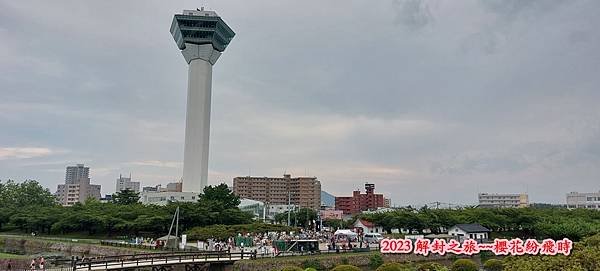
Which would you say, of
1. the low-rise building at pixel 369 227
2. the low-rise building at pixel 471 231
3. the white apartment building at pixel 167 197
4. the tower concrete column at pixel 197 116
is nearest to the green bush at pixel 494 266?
the low-rise building at pixel 471 231

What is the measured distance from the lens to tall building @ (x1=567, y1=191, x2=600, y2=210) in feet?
578

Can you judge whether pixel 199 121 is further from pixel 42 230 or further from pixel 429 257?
pixel 429 257

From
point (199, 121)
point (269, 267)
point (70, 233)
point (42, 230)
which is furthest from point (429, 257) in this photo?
point (199, 121)

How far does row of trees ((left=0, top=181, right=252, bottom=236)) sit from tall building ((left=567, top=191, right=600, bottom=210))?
468 feet

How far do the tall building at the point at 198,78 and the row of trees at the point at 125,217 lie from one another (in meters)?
36.0

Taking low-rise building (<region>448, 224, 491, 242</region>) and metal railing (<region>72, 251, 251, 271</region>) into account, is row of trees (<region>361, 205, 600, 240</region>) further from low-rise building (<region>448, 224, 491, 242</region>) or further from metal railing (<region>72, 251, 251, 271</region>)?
metal railing (<region>72, 251, 251, 271</region>)

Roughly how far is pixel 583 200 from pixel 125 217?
559 ft

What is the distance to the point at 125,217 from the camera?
236 feet

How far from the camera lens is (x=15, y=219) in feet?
269

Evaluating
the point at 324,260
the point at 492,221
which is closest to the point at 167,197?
the point at 492,221

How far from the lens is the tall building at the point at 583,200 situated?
176 meters

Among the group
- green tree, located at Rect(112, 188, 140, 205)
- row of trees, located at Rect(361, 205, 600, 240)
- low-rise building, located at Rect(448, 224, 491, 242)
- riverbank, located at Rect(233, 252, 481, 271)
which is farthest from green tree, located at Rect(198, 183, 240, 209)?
riverbank, located at Rect(233, 252, 481, 271)

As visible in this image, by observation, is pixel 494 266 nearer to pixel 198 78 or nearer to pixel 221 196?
pixel 221 196

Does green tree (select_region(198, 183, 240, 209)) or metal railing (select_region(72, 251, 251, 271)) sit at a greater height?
green tree (select_region(198, 183, 240, 209))
